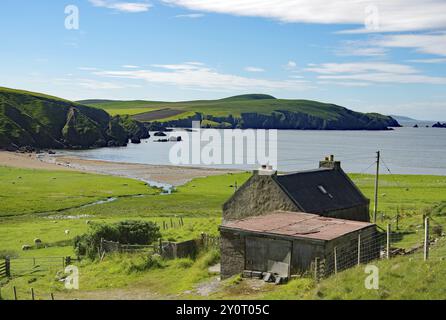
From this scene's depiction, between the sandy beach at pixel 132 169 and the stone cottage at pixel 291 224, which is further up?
the stone cottage at pixel 291 224

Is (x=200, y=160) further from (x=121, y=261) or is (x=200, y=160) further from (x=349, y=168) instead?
(x=121, y=261)

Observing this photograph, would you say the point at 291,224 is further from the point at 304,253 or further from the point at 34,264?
the point at 34,264

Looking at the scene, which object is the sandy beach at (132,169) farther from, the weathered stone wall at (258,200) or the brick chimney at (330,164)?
the weathered stone wall at (258,200)

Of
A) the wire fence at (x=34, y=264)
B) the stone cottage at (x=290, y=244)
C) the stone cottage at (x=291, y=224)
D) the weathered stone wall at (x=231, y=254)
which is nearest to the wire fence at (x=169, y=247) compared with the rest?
the stone cottage at (x=291, y=224)

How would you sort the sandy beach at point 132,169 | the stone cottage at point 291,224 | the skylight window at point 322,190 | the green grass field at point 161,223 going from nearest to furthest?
the green grass field at point 161,223, the stone cottage at point 291,224, the skylight window at point 322,190, the sandy beach at point 132,169

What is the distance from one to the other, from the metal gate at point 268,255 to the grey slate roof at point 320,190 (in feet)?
22.3

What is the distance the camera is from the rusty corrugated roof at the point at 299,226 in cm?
2495

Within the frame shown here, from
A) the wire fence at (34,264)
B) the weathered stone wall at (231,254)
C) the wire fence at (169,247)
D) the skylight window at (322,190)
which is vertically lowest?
the wire fence at (34,264)

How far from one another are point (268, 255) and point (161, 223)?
2810 cm

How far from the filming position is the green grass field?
58.9 feet

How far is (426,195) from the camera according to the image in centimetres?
7319

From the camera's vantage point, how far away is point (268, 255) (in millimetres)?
25406

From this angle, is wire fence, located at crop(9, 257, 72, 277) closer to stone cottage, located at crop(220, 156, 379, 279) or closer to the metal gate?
stone cottage, located at crop(220, 156, 379, 279)
